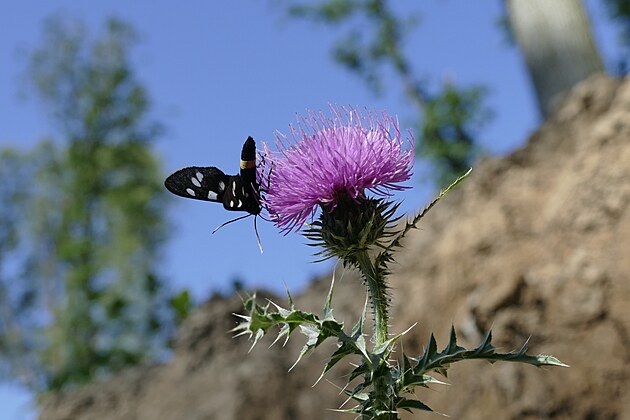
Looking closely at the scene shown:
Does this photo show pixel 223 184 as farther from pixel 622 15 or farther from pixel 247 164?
pixel 622 15

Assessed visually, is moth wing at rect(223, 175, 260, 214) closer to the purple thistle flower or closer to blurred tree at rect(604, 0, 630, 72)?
the purple thistle flower

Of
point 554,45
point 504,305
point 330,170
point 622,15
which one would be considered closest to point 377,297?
point 330,170

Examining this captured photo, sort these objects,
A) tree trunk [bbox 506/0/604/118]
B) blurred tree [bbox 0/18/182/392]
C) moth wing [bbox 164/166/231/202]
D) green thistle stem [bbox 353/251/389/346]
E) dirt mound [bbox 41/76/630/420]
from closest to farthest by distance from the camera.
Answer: green thistle stem [bbox 353/251/389/346] < moth wing [bbox 164/166/231/202] < dirt mound [bbox 41/76/630/420] < tree trunk [bbox 506/0/604/118] < blurred tree [bbox 0/18/182/392]

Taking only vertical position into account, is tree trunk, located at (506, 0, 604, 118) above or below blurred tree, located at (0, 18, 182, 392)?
below

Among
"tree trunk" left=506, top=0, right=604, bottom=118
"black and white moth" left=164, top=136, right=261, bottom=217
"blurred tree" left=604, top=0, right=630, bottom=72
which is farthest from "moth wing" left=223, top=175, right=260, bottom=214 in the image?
"blurred tree" left=604, top=0, right=630, bottom=72

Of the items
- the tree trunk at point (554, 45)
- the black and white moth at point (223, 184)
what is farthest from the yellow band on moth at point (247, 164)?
the tree trunk at point (554, 45)

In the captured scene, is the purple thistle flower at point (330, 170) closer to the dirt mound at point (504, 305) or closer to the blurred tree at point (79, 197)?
the dirt mound at point (504, 305)
